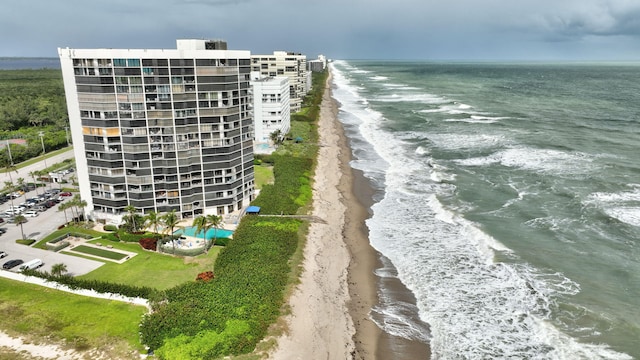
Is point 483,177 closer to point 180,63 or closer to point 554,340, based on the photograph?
point 554,340

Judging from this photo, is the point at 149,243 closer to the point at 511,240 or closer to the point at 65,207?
the point at 65,207

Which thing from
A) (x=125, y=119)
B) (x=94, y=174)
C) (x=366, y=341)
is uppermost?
(x=125, y=119)

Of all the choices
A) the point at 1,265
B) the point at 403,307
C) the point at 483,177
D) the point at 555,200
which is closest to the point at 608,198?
the point at 555,200

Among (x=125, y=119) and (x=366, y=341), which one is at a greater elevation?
(x=125, y=119)

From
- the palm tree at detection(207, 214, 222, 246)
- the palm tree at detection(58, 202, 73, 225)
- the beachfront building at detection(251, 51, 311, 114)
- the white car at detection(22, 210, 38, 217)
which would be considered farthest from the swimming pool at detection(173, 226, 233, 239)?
the beachfront building at detection(251, 51, 311, 114)

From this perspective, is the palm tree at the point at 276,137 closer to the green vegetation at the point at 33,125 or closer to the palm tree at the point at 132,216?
the palm tree at the point at 132,216

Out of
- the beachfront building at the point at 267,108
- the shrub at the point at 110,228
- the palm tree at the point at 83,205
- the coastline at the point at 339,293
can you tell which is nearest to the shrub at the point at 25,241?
the palm tree at the point at 83,205

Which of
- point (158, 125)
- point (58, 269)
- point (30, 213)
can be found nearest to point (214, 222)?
point (158, 125)
